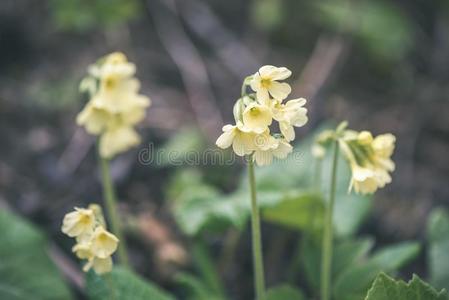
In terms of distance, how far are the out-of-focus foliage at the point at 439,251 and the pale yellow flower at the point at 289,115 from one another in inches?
44.8

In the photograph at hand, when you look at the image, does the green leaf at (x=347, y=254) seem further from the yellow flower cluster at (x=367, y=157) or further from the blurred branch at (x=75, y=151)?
the blurred branch at (x=75, y=151)

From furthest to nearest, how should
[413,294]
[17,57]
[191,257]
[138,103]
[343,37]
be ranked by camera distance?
[343,37] → [17,57] → [191,257] → [138,103] → [413,294]

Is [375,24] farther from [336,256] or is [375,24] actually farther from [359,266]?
[359,266]

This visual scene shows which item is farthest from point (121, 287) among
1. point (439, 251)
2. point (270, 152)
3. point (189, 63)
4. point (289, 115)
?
point (189, 63)

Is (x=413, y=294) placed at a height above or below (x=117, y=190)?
below

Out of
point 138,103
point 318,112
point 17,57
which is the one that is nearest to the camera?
point 138,103

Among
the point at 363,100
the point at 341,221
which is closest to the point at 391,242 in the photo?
the point at 341,221

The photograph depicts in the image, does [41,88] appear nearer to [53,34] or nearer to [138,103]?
[53,34]

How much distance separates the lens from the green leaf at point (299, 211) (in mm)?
2801

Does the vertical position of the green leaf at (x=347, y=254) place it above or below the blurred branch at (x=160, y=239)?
below

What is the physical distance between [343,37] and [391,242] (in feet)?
7.02

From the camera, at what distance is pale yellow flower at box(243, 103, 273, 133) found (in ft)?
6.35

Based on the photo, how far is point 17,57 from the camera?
4.70 meters

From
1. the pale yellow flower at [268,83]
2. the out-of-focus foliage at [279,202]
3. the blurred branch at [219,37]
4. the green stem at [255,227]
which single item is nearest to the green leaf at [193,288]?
the out-of-focus foliage at [279,202]
